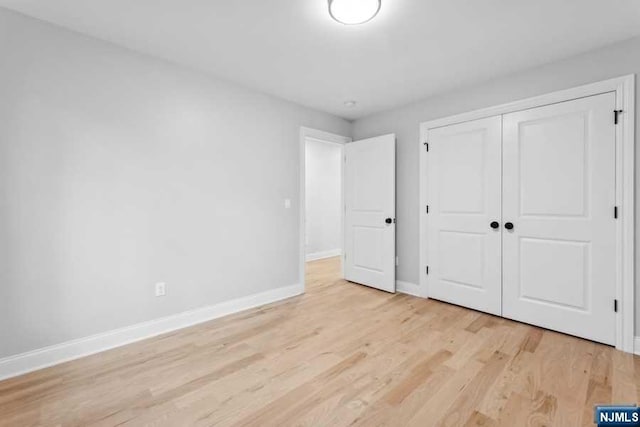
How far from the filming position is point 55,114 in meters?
2.06

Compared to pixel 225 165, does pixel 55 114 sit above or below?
above

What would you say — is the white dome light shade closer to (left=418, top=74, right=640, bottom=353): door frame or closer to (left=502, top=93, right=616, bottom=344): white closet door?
(left=502, top=93, right=616, bottom=344): white closet door

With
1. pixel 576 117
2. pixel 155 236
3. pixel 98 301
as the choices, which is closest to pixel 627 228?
pixel 576 117

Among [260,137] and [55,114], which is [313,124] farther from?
[55,114]

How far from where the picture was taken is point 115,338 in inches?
90.7

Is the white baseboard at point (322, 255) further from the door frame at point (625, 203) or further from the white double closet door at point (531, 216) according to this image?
the door frame at point (625, 203)

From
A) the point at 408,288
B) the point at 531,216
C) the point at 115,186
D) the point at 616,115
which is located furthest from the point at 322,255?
the point at 616,115

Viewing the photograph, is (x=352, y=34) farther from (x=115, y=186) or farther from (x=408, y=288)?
(x=408, y=288)

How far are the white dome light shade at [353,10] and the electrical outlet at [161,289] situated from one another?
258 cm


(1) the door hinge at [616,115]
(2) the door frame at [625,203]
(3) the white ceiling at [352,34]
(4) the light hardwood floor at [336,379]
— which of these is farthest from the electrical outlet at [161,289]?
(1) the door hinge at [616,115]

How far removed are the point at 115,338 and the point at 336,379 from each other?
5.97 feet

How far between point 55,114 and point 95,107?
10.0 inches

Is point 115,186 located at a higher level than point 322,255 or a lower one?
higher

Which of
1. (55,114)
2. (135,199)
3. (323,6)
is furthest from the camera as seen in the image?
(135,199)
